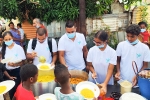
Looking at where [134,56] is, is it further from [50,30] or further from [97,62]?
[50,30]

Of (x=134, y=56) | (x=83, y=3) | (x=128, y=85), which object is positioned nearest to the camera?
(x=128, y=85)

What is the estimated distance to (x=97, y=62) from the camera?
281 centimetres

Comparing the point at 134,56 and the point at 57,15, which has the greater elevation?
the point at 57,15

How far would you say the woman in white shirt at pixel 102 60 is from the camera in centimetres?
265

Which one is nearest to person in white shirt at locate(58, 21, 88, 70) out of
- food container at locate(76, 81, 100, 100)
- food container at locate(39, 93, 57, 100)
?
food container at locate(76, 81, 100, 100)

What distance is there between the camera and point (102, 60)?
277cm

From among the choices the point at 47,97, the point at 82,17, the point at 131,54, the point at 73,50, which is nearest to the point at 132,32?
the point at 131,54

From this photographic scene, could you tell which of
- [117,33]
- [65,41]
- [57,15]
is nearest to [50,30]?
[57,15]

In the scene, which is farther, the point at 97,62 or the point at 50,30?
the point at 50,30

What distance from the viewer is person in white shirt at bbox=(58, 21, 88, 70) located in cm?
330

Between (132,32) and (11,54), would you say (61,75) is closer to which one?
(132,32)

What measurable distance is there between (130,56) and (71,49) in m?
1.09

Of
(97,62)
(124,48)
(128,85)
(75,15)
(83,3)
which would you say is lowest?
(128,85)

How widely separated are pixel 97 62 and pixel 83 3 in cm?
292
